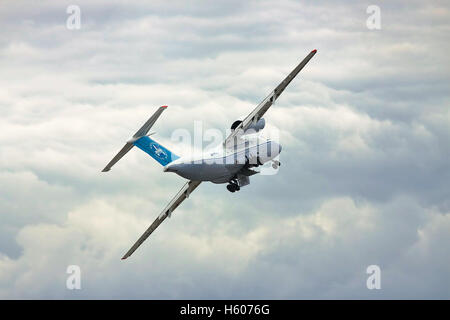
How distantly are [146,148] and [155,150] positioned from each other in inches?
27.6

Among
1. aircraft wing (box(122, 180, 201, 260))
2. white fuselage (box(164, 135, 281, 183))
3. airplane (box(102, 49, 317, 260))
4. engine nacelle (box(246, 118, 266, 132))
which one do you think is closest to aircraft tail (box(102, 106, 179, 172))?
airplane (box(102, 49, 317, 260))

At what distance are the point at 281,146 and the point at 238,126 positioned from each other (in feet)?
16.4

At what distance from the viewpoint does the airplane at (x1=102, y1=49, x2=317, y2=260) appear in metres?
70.8

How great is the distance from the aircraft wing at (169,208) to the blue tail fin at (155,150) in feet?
18.9

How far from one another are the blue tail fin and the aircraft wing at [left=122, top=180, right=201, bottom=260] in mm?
5776

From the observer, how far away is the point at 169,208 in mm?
80250

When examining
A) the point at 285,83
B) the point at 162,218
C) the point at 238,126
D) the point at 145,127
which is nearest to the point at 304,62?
the point at 285,83

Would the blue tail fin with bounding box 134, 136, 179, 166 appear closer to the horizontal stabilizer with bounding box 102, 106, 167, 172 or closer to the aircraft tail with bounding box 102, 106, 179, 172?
the aircraft tail with bounding box 102, 106, 179, 172

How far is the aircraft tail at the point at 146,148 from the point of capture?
73000 mm

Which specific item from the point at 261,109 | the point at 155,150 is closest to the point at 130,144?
the point at 155,150

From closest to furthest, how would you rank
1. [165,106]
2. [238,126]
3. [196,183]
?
[165,106] → [238,126] → [196,183]

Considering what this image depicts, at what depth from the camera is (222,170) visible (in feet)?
239

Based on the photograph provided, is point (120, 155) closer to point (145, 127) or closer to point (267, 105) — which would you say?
point (145, 127)

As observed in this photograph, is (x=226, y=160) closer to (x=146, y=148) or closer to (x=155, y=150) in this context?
(x=155, y=150)
